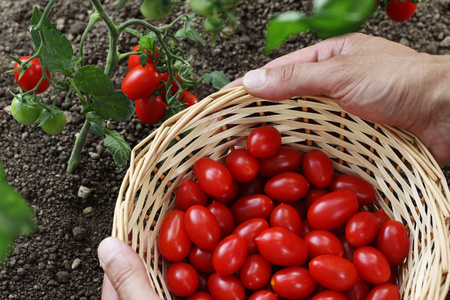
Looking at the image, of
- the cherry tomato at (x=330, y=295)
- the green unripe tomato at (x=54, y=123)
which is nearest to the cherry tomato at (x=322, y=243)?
the cherry tomato at (x=330, y=295)

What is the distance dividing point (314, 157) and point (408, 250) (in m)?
0.35

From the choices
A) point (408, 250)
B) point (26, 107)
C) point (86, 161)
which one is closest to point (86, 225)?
point (86, 161)

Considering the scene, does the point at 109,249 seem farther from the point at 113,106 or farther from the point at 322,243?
Result: the point at 322,243

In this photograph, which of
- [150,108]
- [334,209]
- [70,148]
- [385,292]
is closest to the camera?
[385,292]

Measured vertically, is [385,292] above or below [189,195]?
below

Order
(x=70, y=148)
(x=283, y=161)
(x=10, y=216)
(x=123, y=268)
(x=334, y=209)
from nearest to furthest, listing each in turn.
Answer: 1. (x=10, y=216)
2. (x=123, y=268)
3. (x=334, y=209)
4. (x=283, y=161)
5. (x=70, y=148)

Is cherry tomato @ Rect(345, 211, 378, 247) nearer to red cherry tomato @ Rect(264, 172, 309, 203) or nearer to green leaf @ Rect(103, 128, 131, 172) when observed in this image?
red cherry tomato @ Rect(264, 172, 309, 203)

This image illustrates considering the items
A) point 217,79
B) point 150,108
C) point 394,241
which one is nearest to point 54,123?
point 150,108

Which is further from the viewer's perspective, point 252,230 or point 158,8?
point 252,230

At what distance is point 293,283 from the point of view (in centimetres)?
116

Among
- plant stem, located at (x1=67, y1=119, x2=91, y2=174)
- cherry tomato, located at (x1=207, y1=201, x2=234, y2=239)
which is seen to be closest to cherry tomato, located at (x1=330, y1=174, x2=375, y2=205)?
cherry tomato, located at (x1=207, y1=201, x2=234, y2=239)

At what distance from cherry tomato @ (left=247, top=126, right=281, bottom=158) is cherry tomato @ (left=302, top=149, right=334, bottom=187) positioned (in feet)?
0.35

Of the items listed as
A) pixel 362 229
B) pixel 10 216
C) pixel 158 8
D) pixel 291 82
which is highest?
pixel 10 216

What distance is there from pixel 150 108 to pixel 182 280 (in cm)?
55
